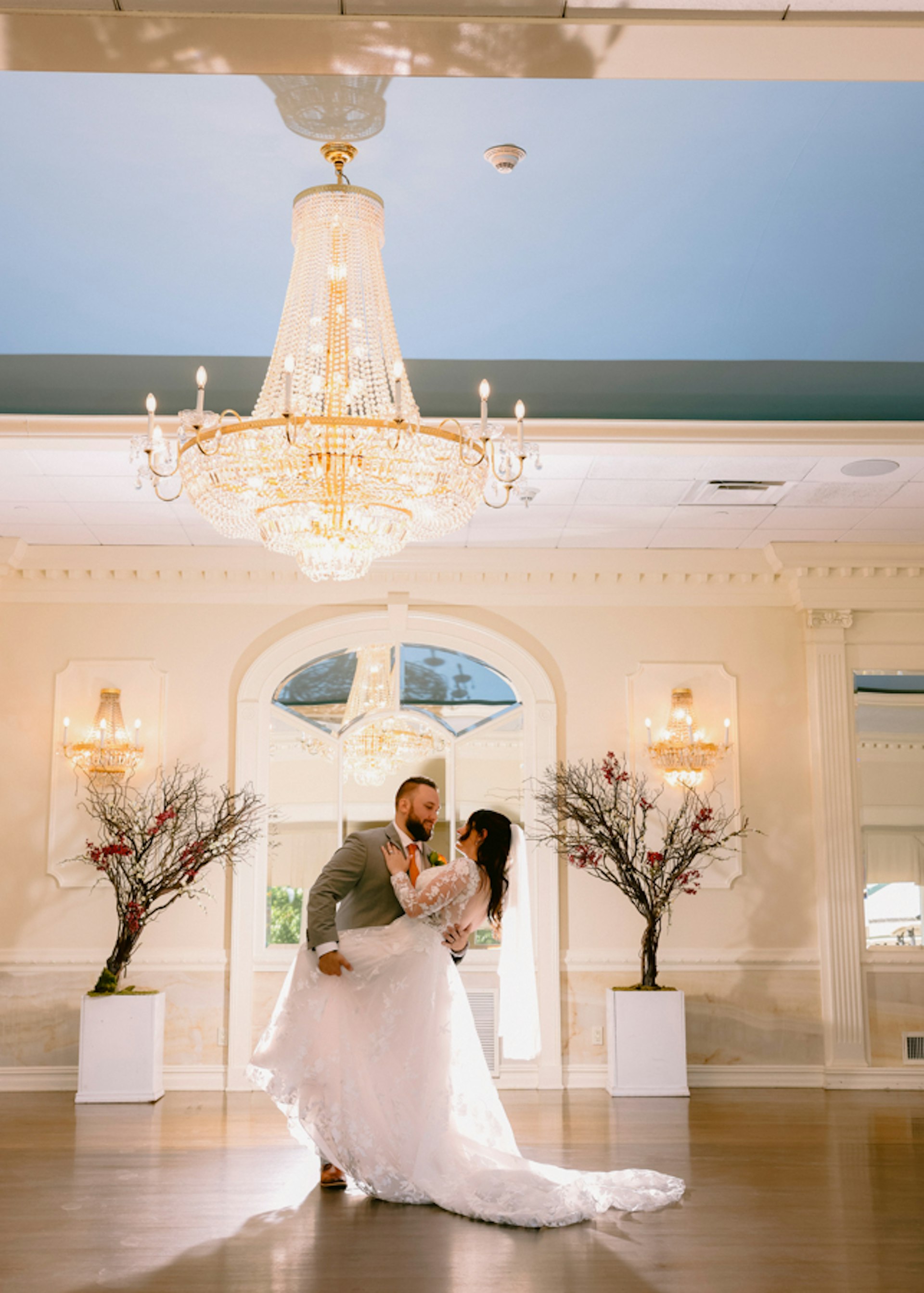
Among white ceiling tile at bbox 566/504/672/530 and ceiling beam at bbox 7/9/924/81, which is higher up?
white ceiling tile at bbox 566/504/672/530

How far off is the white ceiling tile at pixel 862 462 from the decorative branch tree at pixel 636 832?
7.56 ft

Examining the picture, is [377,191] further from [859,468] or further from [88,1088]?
[88,1088]

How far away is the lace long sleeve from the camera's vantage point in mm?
4805

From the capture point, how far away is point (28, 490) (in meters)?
6.93

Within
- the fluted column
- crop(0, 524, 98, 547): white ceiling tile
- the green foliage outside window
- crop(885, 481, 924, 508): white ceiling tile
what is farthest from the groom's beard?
the fluted column

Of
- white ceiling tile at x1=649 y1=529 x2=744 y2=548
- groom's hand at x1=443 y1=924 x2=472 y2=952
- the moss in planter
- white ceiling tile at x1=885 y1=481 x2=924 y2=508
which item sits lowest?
the moss in planter

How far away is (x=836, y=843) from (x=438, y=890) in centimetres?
413

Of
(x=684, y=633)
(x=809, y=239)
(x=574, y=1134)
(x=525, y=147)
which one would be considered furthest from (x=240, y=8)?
(x=684, y=633)

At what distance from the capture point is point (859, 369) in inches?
248

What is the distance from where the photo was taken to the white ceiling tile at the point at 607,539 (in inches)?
308

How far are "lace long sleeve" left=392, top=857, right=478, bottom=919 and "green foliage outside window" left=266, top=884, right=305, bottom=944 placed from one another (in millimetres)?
3578

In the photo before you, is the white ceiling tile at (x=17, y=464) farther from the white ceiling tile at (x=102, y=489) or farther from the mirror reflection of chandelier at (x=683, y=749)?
the mirror reflection of chandelier at (x=683, y=749)

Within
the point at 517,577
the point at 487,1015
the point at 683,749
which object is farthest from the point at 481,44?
the point at 487,1015

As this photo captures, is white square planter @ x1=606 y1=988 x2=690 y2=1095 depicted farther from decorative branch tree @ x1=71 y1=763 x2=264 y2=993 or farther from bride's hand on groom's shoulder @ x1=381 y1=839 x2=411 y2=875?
bride's hand on groom's shoulder @ x1=381 y1=839 x2=411 y2=875
